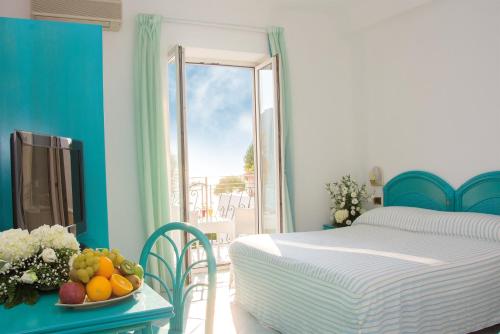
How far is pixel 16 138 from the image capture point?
6.08 feet

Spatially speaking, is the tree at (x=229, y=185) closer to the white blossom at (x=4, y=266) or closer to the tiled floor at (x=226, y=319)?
the tiled floor at (x=226, y=319)

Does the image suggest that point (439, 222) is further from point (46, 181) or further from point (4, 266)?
point (4, 266)

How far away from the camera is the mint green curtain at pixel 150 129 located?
403 cm

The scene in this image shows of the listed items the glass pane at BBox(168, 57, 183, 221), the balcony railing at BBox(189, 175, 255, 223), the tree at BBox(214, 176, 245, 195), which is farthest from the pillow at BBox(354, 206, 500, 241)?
the tree at BBox(214, 176, 245, 195)

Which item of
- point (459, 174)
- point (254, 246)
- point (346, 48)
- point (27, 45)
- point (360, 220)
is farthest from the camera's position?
point (346, 48)

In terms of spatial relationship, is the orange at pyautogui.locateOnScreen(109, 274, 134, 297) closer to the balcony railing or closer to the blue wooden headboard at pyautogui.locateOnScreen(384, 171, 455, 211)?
the blue wooden headboard at pyautogui.locateOnScreen(384, 171, 455, 211)

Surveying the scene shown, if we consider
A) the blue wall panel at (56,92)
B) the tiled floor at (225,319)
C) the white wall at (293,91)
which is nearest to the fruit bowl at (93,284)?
the blue wall panel at (56,92)

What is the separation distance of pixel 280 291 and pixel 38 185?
1.66 m

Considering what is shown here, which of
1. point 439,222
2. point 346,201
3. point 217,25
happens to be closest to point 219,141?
point 217,25

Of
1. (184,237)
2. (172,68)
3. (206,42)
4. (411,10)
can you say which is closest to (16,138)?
(184,237)

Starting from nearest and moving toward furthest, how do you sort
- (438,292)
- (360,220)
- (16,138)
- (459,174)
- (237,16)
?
1. (16,138)
2. (438,292)
3. (459,174)
4. (360,220)
5. (237,16)

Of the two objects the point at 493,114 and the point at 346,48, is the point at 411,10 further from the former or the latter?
the point at 493,114

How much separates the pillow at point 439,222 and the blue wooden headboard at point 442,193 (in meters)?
0.26

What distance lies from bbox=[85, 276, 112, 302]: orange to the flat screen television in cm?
90
